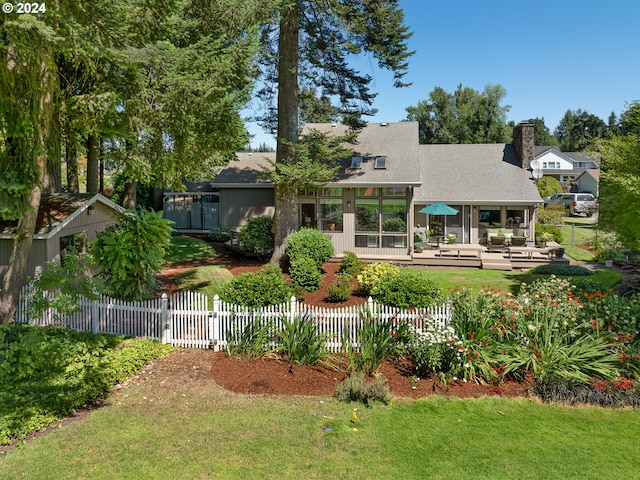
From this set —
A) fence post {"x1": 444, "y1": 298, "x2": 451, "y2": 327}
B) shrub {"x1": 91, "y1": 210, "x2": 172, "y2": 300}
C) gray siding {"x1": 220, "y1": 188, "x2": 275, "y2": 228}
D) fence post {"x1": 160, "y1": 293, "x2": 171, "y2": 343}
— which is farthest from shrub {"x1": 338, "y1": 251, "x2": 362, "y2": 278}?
gray siding {"x1": 220, "y1": 188, "x2": 275, "y2": 228}

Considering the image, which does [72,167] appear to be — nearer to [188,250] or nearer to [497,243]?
[188,250]

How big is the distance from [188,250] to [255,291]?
1135 cm

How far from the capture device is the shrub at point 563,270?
55.0 ft

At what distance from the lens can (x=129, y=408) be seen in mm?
7230

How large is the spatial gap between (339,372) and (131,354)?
4.22 metres

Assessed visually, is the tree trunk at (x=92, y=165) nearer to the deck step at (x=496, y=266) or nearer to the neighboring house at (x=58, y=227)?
the neighboring house at (x=58, y=227)

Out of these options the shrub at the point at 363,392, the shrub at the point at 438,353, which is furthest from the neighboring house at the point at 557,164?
the shrub at the point at 363,392

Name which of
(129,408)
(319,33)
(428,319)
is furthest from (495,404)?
(319,33)

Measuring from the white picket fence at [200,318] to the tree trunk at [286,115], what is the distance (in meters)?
7.25

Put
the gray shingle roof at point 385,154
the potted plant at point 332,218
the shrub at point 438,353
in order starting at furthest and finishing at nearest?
1. the potted plant at point 332,218
2. the gray shingle roof at point 385,154
3. the shrub at point 438,353

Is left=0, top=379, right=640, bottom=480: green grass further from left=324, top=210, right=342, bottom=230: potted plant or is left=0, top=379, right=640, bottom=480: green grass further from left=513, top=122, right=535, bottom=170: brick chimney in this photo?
left=513, top=122, right=535, bottom=170: brick chimney

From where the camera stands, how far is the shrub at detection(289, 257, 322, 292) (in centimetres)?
1466

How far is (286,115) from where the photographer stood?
17.8 m

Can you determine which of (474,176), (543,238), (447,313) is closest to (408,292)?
(447,313)
